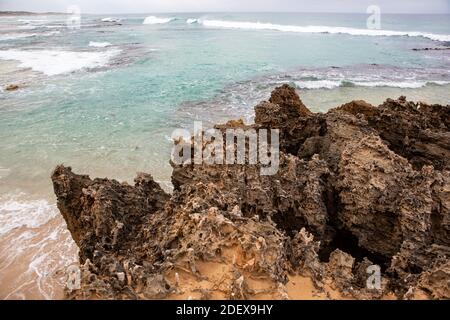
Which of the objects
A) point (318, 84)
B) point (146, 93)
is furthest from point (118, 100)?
point (318, 84)

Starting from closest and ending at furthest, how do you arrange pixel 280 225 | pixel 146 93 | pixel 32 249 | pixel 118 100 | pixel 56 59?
pixel 280 225, pixel 32 249, pixel 118 100, pixel 146 93, pixel 56 59

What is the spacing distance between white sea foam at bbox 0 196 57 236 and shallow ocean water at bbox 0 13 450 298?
0.08 feet

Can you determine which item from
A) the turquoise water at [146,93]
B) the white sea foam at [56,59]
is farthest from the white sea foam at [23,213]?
the white sea foam at [56,59]

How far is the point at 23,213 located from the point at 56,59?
24.6 m

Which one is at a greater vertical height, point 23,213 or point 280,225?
point 280,225

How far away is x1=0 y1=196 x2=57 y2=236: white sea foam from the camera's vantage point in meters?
7.80

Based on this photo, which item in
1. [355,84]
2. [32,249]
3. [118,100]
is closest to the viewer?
[32,249]

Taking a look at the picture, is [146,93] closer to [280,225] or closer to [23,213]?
[23,213]

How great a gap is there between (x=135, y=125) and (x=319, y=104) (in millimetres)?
8007

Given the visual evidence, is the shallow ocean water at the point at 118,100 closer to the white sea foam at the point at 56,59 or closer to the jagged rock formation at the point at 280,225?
the white sea foam at the point at 56,59

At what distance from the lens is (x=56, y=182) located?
5.23m

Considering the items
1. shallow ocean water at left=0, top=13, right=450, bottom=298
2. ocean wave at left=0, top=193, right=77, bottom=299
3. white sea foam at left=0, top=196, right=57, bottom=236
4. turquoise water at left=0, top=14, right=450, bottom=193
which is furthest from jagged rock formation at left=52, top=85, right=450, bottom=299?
turquoise water at left=0, top=14, right=450, bottom=193

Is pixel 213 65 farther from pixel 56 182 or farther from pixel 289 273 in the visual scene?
pixel 289 273

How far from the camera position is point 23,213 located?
820 cm
